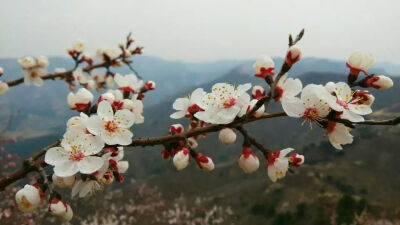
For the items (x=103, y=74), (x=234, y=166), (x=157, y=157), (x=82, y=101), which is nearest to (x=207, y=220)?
(x=103, y=74)

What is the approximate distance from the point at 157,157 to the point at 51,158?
128641 millimetres

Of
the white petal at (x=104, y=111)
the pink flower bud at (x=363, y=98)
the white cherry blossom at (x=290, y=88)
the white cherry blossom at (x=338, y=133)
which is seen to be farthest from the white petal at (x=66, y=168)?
the pink flower bud at (x=363, y=98)

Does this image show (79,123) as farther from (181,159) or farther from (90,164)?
(181,159)

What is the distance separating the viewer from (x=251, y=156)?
2139 millimetres

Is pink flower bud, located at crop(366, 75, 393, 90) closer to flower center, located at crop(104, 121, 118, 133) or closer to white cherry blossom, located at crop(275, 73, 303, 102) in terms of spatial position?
white cherry blossom, located at crop(275, 73, 303, 102)

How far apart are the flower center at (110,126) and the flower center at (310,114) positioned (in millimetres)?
1152

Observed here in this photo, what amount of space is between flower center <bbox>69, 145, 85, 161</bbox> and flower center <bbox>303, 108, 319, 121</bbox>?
1.33 m

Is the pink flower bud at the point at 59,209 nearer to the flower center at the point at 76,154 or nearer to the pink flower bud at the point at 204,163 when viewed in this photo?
the flower center at the point at 76,154

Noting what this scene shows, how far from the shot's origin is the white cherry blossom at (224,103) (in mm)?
1979

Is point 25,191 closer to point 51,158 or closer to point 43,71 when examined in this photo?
point 51,158

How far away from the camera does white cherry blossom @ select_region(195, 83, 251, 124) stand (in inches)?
77.9

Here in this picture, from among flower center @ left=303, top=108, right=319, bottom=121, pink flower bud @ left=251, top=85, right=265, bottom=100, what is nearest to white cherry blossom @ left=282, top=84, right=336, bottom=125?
flower center @ left=303, top=108, right=319, bottom=121

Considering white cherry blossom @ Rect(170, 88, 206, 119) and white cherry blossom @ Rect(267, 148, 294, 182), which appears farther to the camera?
white cherry blossom @ Rect(170, 88, 206, 119)

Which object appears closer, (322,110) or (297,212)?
(322,110)
